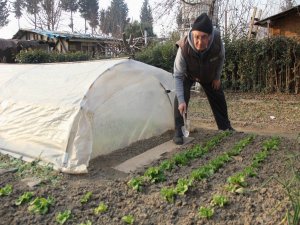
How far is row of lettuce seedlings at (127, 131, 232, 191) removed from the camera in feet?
11.0

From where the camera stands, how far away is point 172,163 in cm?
390

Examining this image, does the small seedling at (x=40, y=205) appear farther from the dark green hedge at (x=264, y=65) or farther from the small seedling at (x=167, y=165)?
the dark green hedge at (x=264, y=65)

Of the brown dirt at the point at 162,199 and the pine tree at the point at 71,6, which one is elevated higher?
the pine tree at the point at 71,6

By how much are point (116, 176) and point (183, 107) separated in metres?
1.37

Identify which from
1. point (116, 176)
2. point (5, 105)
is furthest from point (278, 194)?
point (5, 105)

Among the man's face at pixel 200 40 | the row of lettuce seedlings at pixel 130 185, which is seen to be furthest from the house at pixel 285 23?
the row of lettuce seedlings at pixel 130 185

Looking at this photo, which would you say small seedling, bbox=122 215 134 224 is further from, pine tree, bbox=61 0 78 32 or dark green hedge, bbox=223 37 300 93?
pine tree, bbox=61 0 78 32

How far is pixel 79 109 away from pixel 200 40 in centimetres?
178

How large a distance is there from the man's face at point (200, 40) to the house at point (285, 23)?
8.71 meters

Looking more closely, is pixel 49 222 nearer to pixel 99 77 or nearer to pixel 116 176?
pixel 116 176

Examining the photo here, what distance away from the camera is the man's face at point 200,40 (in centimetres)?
434

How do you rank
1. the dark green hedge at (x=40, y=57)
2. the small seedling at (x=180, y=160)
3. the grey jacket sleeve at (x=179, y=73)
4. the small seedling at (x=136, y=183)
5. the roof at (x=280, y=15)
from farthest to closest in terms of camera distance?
the dark green hedge at (x=40, y=57) → the roof at (x=280, y=15) → the grey jacket sleeve at (x=179, y=73) → the small seedling at (x=180, y=160) → the small seedling at (x=136, y=183)

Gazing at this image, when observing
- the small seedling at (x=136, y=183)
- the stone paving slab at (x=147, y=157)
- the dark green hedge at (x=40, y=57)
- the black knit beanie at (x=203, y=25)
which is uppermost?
the black knit beanie at (x=203, y=25)

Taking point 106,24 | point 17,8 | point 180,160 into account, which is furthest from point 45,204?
point 17,8
